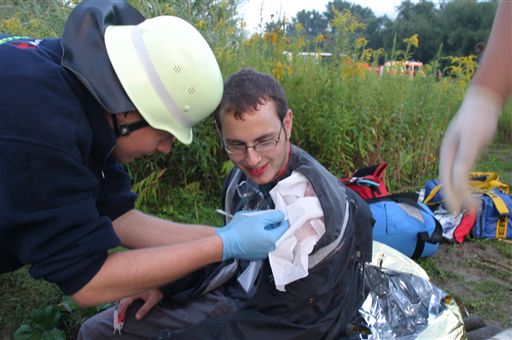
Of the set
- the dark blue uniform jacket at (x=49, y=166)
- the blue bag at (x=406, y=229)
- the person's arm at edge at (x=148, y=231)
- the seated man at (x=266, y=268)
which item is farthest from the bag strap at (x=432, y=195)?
the dark blue uniform jacket at (x=49, y=166)

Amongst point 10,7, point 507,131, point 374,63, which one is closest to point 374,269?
point 374,63

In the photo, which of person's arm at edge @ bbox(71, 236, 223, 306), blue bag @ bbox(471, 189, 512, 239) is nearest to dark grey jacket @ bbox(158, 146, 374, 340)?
person's arm at edge @ bbox(71, 236, 223, 306)

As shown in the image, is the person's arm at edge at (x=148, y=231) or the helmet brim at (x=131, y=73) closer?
the helmet brim at (x=131, y=73)

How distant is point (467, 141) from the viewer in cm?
73

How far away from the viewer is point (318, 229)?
158 centimetres

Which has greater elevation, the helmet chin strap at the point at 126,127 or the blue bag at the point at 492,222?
the helmet chin strap at the point at 126,127

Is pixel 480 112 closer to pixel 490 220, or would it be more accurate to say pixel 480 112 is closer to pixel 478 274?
pixel 478 274

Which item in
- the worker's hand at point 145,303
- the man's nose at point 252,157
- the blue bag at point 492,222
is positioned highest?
the man's nose at point 252,157

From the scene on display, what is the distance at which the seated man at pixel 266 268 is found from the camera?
62.4 inches

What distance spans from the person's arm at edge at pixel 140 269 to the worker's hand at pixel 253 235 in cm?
5

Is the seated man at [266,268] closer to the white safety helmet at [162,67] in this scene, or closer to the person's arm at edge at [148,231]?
the person's arm at edge at [148,231]

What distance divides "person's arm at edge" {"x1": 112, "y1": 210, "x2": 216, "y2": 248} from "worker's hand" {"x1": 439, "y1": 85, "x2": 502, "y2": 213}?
1.39m

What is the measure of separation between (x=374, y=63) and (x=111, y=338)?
3960 mm

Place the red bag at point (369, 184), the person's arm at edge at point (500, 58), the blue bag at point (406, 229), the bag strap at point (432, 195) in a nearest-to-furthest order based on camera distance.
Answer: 1. the person's arm at edge at point (500, 58)
2. the blue bag at point (406, 229)
3. the red bag at point (369, 184)
4. the bag strap at point (432, 195)
